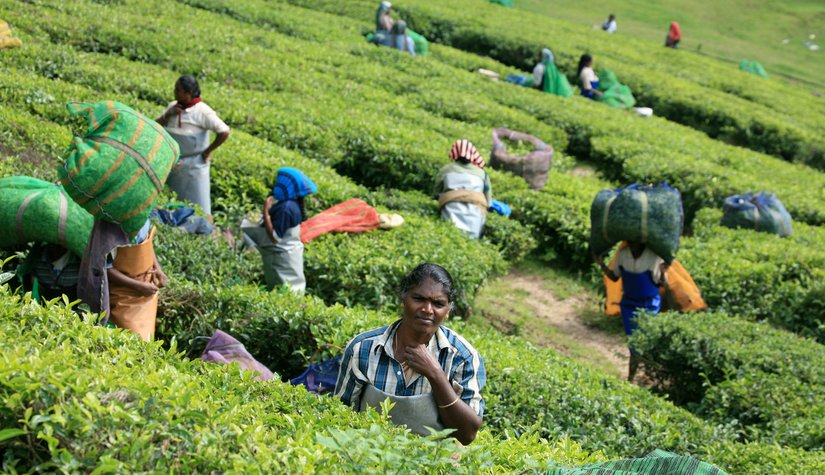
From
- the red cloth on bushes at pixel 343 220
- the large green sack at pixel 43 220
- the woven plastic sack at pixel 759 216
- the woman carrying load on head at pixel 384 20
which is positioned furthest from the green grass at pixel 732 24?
the large green sack at pixel 43 220

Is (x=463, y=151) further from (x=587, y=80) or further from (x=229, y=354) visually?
(x=587, y=80)

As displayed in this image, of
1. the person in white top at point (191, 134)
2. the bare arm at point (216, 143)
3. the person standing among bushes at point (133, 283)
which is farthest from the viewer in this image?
the bare arm at point (216, 143)

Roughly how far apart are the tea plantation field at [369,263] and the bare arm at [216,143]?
2.09 feet

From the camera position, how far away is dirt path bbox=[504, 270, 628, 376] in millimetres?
9039

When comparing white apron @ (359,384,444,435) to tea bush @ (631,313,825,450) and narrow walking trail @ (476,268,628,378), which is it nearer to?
tea bush @ (631,313,825,450)

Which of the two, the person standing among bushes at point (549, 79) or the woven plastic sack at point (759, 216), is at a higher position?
the person standing among bushes at point (549, 79)

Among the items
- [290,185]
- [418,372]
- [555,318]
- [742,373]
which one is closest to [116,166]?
[418,372]

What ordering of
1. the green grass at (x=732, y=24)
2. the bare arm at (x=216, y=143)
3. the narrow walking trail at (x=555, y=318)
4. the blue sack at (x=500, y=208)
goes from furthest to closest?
1. the green grass at (x=732, y=24)
2. the blue sack at (x=500, y=208)
3. the narrow walking trail at (x=555, y=318)
4. the bare arm at (x=216, y=143)

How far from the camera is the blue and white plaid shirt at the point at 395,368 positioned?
13.4 feet

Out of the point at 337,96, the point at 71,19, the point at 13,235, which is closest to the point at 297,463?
the point at 13,235

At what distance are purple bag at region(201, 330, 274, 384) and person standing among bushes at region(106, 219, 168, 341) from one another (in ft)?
1.31

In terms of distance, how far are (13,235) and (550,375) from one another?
3697mm

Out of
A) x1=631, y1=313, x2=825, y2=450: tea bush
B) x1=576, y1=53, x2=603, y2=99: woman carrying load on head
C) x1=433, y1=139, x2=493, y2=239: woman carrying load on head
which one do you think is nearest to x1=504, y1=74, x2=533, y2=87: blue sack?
x1=576, y1=53, x2=603, y2=99: woman carrying load on head

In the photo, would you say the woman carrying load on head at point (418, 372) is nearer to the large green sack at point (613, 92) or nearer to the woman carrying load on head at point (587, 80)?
the large green sack at point (613, 92)
